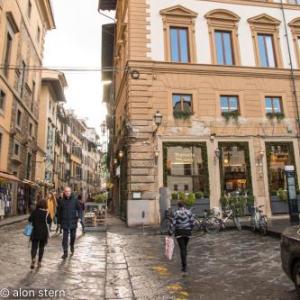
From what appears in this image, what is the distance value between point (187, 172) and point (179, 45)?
7498 mm

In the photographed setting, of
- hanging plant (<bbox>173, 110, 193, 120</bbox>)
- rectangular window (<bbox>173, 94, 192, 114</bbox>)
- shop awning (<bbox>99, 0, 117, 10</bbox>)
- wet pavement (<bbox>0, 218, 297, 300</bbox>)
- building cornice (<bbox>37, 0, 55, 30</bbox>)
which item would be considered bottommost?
wet pavement (<bbox>0, 218, 297, 300</bbox>)

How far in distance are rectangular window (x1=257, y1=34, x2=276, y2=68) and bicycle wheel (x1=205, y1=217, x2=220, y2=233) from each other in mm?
10558

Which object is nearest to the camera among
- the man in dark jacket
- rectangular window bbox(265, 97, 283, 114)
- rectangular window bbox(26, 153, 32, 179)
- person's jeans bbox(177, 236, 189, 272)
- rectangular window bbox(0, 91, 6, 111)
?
person's jeans bbox(177, 236, 189, 272)

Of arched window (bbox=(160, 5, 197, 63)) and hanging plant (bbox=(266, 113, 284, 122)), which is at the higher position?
arched window (bbox=(160, 5, 197, 63))

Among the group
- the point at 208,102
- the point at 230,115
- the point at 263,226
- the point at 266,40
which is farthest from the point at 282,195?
the point at 266,40

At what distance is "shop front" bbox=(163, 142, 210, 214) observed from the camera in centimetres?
1769

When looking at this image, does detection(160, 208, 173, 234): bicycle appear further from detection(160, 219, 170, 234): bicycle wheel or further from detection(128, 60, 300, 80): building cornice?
detection(128, 60, 300, 80): building cornice

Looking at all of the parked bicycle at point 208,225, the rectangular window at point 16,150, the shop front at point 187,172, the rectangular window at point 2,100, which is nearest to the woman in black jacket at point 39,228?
the parked bicycle at point 208,225

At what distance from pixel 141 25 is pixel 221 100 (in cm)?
629

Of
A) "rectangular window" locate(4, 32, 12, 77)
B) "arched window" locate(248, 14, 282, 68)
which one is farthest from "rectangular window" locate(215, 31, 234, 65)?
"rectangular window" locate(4, 32, 12, 77)

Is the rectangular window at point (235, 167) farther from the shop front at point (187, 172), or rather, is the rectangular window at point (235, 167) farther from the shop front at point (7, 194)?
the shop front at point (7, 194)

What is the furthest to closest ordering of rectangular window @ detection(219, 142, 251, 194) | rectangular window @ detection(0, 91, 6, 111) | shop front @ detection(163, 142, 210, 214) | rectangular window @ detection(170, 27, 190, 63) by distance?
1. rectangular window @ detection(0, 91, 6, 111)
2. rectangular window @ detection(170, 27, 190, 63)
3. rectangular window @ detection(219, 142, 251, 194)
4. shop front @ detection(163, 142, 210, 214)

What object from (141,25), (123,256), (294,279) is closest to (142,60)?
(141,25)

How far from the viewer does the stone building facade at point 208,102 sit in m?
17.8
